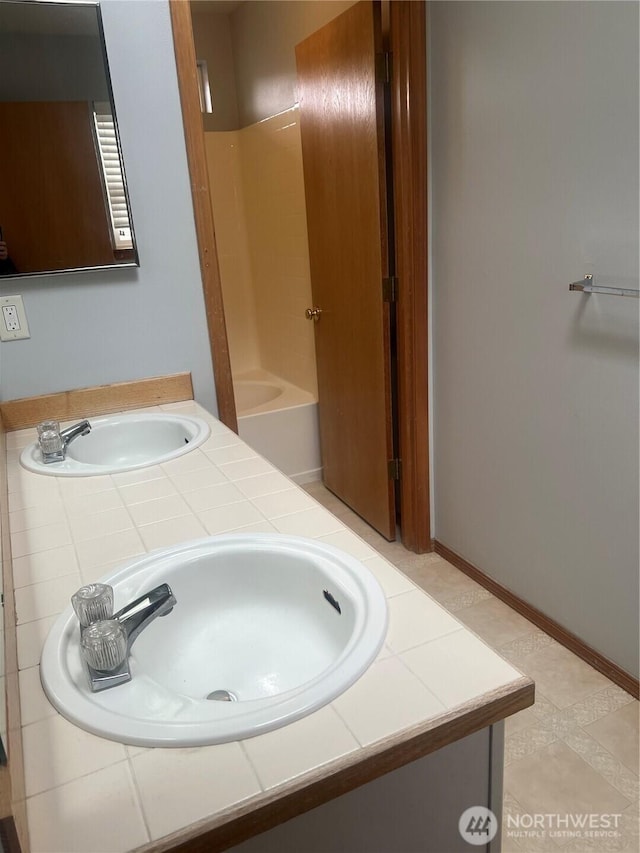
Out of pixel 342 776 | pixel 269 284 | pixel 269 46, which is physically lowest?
pixel 342 776

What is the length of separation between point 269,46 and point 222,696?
3286 mm

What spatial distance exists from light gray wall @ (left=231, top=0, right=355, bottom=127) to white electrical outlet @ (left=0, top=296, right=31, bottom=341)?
6.16 feet

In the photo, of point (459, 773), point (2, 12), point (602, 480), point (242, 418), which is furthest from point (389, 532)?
point (2, 12)

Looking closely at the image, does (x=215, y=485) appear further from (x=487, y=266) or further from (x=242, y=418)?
(x=242, y=418)

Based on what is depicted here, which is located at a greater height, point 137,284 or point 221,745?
point 137,284

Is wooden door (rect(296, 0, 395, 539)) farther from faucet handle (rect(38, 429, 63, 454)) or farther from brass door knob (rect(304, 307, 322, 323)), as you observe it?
faucet handle (rect(38, 429, 63, 454))

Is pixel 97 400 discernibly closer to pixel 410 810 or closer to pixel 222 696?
pixel 222 696

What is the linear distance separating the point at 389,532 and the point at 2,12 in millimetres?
2101

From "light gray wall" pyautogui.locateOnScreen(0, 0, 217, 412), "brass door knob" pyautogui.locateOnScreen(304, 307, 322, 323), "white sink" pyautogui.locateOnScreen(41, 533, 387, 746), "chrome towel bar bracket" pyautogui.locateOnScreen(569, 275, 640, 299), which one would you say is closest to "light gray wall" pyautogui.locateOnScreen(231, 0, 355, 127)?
"brass door knob" pyautogui.locateOnScreen(304, 307, 322, 323)

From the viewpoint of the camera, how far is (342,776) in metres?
0.63

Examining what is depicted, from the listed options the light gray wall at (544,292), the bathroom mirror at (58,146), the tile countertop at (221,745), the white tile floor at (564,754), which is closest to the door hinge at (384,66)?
the light gray wall at (544,292)

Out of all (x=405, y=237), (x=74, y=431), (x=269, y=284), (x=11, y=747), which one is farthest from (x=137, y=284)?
(x=269, y=284)

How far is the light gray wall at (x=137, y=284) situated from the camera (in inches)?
63.8

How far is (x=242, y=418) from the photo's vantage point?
3.08m
